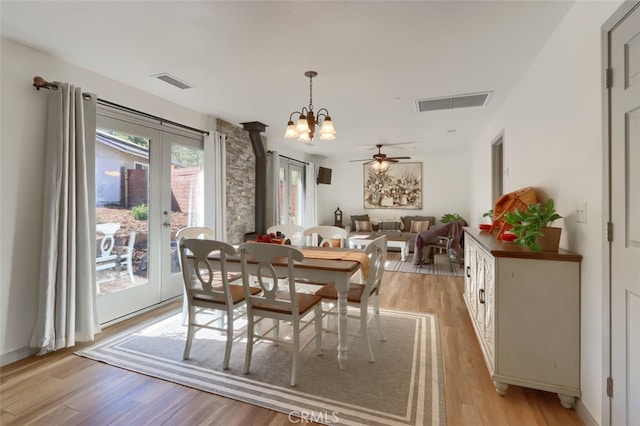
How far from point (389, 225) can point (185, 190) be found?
5.28m

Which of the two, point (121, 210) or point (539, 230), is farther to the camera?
point (121, 210)

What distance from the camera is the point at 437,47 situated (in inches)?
94.3

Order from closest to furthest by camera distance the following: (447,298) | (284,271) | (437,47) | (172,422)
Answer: (172,422) → (284,271) → (437,47) → (447,298)

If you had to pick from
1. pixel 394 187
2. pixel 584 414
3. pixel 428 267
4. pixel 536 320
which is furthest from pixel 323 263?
pixel 394 187

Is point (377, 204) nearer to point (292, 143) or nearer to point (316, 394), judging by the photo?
point (292, 143)

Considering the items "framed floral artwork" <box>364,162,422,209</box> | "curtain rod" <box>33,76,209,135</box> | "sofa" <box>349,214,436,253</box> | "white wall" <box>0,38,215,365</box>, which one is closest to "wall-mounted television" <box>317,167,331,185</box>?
"framed floral artwork" <box>364,162,422,209</box>

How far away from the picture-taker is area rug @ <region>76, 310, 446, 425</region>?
1.81 metres

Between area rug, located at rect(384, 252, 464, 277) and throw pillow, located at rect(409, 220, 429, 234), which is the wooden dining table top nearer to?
area rug, located at rect(384, 252, 464, 277)

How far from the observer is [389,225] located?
7840 millimetres

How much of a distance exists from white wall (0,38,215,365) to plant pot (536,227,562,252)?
3.79m

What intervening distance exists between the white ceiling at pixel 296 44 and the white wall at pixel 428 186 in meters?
3.94

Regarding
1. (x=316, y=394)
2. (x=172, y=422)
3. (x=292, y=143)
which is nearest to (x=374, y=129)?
(x=292, y=143)

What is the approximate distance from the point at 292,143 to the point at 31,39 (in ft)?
14.2

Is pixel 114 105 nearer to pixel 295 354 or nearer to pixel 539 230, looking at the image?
pixel 295 354
